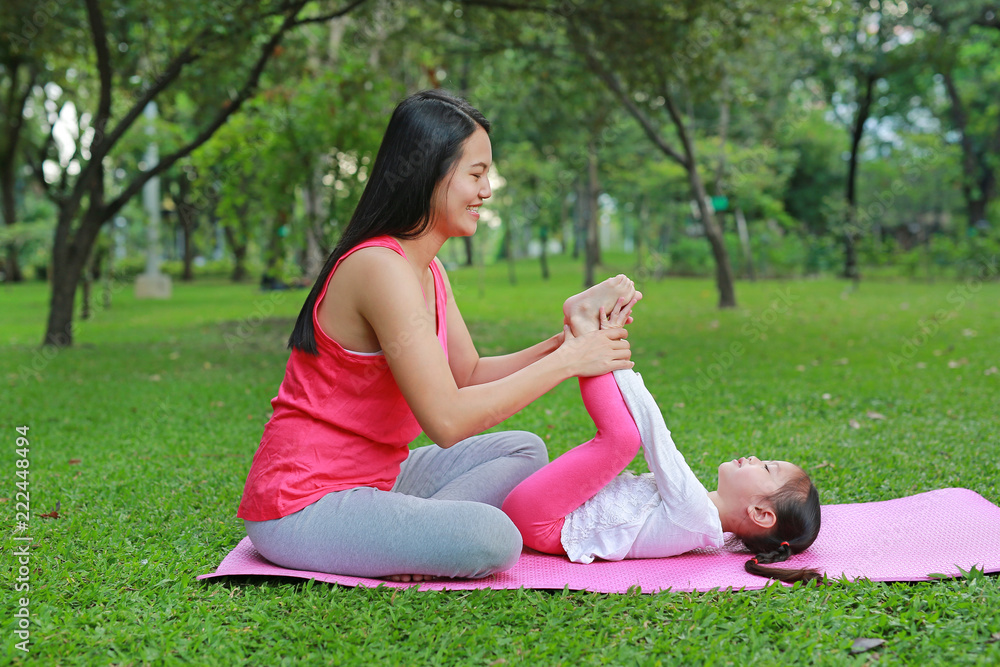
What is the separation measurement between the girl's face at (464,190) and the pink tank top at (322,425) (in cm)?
17

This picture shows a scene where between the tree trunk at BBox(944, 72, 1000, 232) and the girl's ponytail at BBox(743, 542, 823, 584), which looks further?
the tree trunk at BBox(944, 72, 1000, 232)

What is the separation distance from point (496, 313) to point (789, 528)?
10.3 meters

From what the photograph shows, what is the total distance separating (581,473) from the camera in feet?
8.17

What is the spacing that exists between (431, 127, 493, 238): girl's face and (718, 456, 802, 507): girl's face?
1.18 meters

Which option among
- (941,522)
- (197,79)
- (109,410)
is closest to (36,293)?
(197,79)

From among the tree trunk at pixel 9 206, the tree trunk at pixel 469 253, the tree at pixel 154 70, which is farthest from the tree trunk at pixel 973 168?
the tree trunk at pixel 9 206

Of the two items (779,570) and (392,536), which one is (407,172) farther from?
(779,570)

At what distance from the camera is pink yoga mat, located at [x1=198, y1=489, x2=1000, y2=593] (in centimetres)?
240

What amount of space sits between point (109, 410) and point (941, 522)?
5.04 m

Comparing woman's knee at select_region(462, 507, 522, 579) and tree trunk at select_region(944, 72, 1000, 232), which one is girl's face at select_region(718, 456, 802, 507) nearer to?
woman's knee at select_region(462, 507, 522, 579)

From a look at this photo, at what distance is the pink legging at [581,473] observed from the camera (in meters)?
2.45

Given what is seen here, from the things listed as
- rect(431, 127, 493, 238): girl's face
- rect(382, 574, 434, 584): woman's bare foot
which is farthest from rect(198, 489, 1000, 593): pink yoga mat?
rect(431, 127, 493, 238): girl's face

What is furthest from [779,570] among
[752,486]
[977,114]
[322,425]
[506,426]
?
[977,114]

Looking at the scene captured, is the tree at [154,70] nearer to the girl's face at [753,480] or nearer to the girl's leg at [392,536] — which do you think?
the girl's leg at [392,536]
